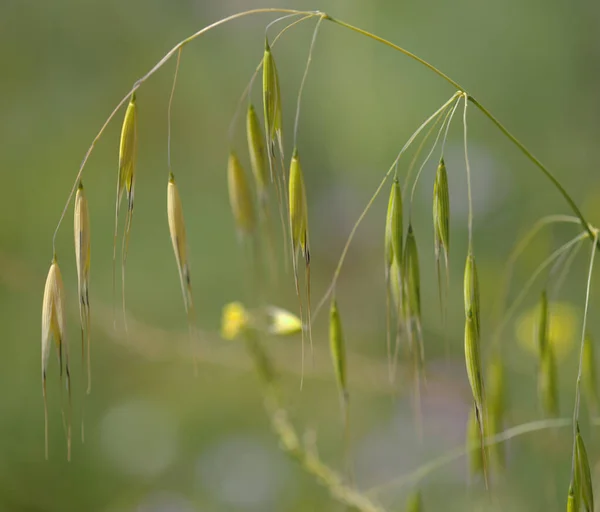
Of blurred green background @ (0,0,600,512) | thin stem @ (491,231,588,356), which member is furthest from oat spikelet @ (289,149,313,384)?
blurred green background @ (0,0,600,512)

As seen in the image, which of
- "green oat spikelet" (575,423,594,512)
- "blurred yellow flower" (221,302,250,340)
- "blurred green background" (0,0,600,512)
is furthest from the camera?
"blurred green background" (0,0,600,512)

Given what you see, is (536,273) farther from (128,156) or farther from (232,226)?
(232,226)

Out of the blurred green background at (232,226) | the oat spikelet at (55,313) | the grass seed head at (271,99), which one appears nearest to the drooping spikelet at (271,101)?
the grass seed head at (271,99)

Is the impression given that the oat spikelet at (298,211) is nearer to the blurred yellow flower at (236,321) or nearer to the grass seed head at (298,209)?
the grass seed head at (298,209)

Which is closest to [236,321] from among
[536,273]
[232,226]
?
[536,273]

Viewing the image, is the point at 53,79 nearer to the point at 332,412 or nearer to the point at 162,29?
the point at 162,29

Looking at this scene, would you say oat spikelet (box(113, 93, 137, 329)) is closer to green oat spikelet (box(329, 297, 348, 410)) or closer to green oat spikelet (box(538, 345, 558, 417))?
green oat spikelet (box(329, 297, 348, 410))

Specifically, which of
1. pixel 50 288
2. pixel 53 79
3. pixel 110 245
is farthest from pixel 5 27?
pixel 50 288
